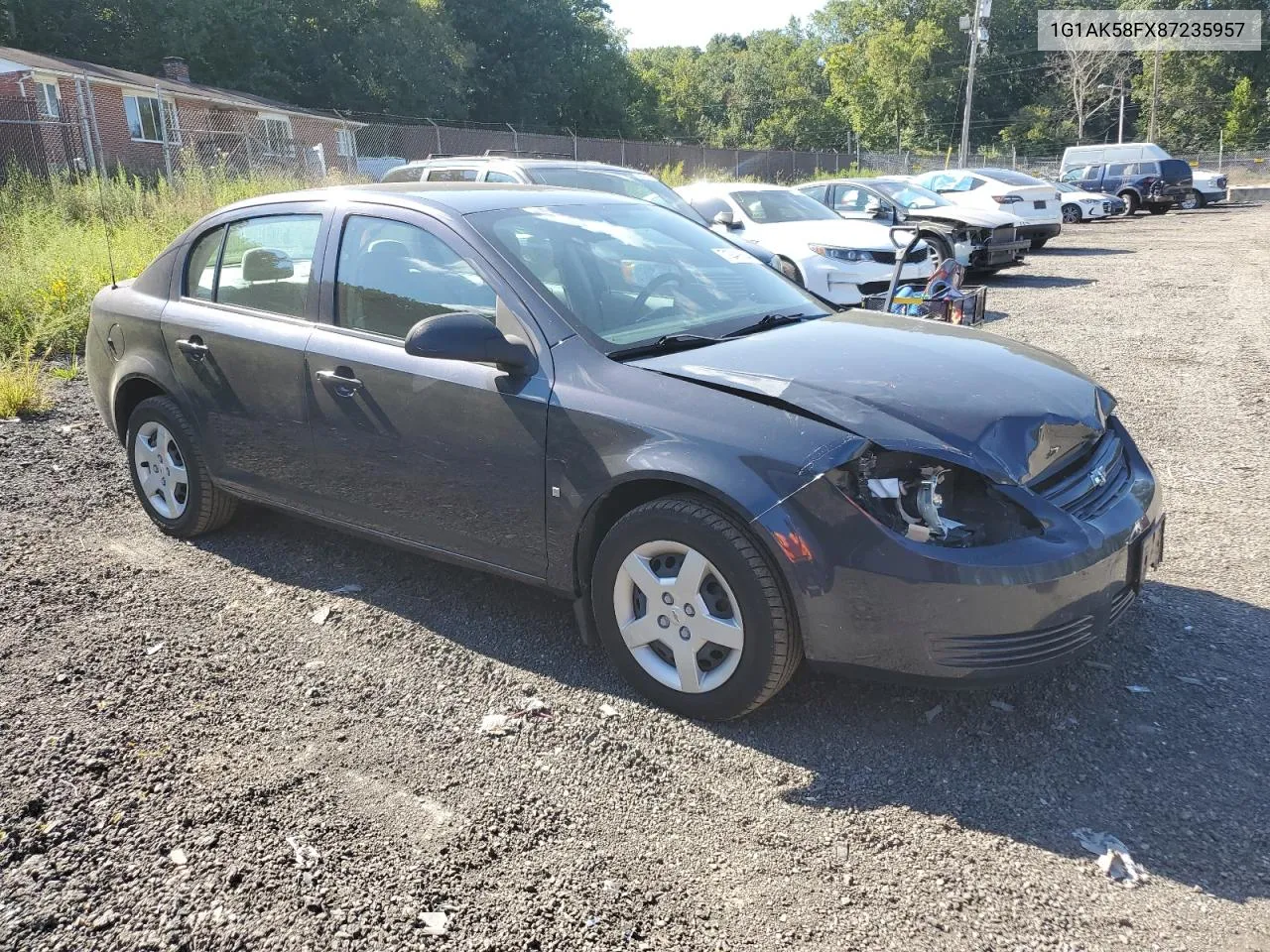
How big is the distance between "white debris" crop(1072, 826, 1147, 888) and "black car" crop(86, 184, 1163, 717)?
1.56ft

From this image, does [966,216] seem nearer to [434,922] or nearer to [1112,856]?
[1112,856]

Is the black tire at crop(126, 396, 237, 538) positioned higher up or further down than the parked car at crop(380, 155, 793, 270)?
further down

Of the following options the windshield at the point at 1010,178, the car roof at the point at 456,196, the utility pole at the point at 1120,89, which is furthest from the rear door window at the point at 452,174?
the utility pole at the point at 1120,89

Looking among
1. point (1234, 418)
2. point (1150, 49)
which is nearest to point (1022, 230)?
point (1234, 418)

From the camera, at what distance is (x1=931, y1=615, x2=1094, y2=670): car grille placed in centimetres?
291

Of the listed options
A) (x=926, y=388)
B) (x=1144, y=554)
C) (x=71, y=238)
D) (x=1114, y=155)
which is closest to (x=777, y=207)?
(x=71, y=238)

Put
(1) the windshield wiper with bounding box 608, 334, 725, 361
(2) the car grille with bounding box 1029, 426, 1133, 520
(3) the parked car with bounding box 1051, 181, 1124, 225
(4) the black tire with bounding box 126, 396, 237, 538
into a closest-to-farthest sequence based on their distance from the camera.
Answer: (2) the car grille with bounding box 1029, 426, 1133, 520 < (1) the windshield wiper with bounding box 608, 334, 725, 361 < (4) the black tire with bounding box 126, 396, 237, 538 < (3) the parked car with bounding box 1051, 181, 1124, 225

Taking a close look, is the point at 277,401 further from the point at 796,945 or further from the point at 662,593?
the point at 796,945

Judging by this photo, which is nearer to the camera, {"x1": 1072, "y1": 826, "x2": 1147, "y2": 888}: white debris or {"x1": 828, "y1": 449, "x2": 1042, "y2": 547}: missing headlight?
{"x1": 1072, "y1": 826, "x2": 1147, "y2": 888}: white debris

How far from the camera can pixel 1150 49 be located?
6494cm

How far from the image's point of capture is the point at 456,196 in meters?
4.11

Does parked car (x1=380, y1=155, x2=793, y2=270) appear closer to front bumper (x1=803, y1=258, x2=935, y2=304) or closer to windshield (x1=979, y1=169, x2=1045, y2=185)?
front bumper (x1=803, y1=258, x2=935, y2=304)

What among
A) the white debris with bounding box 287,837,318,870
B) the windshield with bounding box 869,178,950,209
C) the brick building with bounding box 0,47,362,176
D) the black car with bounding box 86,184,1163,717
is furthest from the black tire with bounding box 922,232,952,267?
the brick building with bounding box 0,47,362,176

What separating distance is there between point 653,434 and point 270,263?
2.23 m
